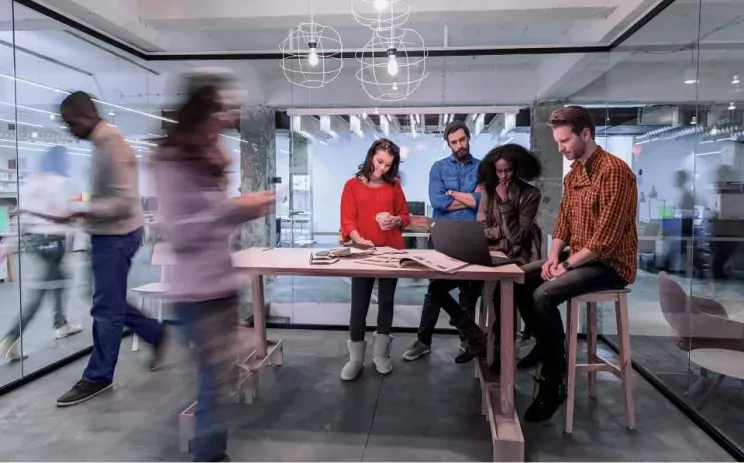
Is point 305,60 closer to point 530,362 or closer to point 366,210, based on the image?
point 366,210

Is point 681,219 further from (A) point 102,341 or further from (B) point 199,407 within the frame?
(A) point 102,341

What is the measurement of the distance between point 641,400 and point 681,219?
136 cm

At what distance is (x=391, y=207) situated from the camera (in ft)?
9.97

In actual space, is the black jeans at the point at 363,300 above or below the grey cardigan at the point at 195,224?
below

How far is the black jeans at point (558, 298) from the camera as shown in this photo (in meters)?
2.25

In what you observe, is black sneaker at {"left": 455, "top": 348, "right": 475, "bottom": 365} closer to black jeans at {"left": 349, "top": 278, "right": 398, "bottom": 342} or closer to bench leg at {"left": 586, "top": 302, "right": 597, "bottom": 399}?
black jeans at {"left": 349, "top": 278, "right": 398, "bottom": 342}

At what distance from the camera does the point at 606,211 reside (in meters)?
2.18

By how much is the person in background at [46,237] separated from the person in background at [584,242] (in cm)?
257

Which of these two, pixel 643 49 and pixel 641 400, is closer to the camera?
pixel 641 400

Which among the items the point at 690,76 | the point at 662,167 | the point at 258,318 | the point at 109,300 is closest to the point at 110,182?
the point at 109,300

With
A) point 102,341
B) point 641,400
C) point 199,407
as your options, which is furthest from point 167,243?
point 641,400

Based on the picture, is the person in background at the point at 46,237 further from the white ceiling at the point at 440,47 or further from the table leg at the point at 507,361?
the table leg at the point at 507,361

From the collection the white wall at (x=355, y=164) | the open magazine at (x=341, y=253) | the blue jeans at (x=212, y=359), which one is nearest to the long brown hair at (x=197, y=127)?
the blue jeans at (x=212, y=359)

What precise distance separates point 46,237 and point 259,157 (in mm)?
1825
